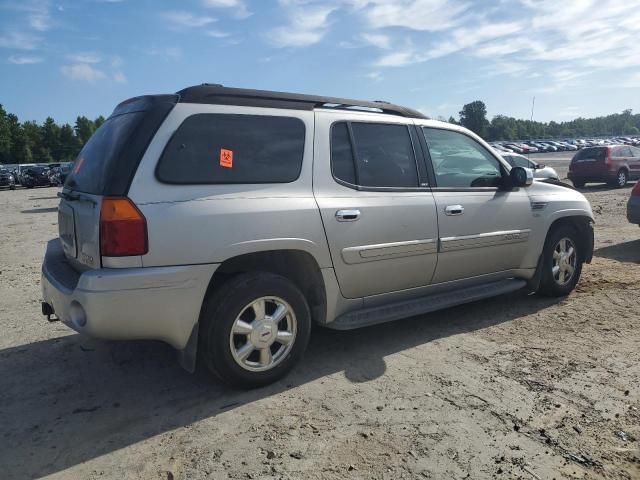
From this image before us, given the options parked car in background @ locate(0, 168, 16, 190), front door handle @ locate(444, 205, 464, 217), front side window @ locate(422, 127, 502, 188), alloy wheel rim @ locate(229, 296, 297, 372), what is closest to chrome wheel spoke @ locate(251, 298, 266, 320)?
alloy wheel rim @ locate(229, 296, 297, 372)

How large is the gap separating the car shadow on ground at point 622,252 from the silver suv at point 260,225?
3.60 meters

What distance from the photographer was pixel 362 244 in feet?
12.8

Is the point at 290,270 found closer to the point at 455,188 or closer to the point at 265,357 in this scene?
the point at 265,357

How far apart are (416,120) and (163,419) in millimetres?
3098

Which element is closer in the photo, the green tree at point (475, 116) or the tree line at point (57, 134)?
the tree line at point (57, 134)

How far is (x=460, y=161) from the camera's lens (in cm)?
477

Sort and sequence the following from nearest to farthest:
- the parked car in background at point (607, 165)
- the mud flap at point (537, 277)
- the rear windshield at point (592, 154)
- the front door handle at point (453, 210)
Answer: the front door handle at point (453, 210) < the mud flap at point (537, 277) < the parked car in background at point (607, 165) < the rear windshield at point (592, 154)

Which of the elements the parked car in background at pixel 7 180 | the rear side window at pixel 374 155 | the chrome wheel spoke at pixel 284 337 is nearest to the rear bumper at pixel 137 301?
the chrome wheel spoke at pixel 284 337

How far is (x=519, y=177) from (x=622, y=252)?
4.01 meters

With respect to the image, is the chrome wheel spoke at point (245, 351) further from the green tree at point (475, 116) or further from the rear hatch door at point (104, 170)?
the green tree at point (475, 116)

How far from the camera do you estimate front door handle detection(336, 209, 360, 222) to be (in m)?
3.77

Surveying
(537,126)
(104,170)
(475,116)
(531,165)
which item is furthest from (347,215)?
(537,126)

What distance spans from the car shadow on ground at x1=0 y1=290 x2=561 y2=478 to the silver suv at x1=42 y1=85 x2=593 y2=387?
30 centimetres

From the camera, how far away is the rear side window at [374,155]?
399 centimetres
